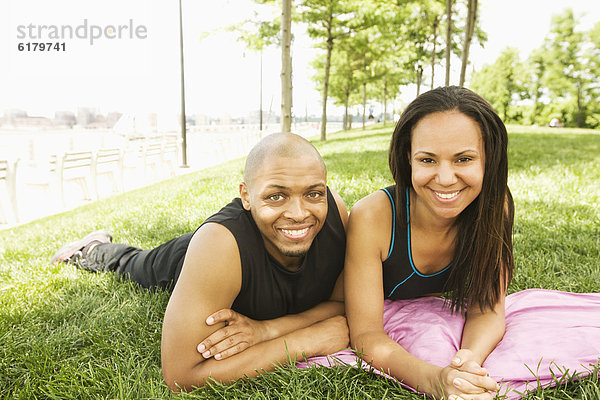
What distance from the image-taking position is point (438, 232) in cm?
259

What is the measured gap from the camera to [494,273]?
2.52 meters

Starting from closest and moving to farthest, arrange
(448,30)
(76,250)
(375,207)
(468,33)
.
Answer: (375,207) < (76,250) < (468,33) < (448,30)

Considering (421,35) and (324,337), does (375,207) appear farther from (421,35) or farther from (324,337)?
(421,35)

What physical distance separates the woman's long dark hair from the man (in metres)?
0.50

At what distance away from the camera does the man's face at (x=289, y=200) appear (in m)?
2.27

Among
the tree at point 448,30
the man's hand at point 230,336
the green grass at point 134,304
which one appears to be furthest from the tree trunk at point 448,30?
the man's hand at point 230,336

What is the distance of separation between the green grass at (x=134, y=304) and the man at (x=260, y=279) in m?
0.14

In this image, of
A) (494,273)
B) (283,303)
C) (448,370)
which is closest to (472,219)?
(494,273)

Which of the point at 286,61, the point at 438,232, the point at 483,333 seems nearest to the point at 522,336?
the point at 483,333

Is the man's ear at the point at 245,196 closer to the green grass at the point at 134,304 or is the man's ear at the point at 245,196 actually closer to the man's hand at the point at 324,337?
the man's hand at the point at 324,337

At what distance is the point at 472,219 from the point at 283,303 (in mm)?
1156

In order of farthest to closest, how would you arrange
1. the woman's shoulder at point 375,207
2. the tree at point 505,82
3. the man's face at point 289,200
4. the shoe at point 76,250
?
the tree at point 505,82
the shoe at point 76,250
the woman's shoulder at point 375,207
the man's face at point 289,200

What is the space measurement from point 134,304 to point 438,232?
2107 mm

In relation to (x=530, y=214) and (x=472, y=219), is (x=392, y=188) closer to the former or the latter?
(x=472, y=219)
